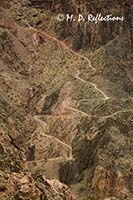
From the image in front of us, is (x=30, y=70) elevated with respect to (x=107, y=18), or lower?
lower

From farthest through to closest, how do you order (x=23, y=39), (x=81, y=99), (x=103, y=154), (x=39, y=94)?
(x=23, y=39), (x=39, y=94), (x=81, y=99), (x=103, y=154)

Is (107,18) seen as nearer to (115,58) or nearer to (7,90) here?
(115,58)

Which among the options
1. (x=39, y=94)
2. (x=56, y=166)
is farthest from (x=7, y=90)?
(x=56, y=166)

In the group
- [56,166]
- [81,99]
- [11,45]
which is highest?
[11,45]

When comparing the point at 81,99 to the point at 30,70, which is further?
the point at 30,70

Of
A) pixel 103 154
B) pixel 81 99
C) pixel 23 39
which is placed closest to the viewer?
pixel 103 154

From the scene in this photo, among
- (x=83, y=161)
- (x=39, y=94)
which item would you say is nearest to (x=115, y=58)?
(x=39, y=94)

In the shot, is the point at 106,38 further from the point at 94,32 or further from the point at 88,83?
the point at 88,83
